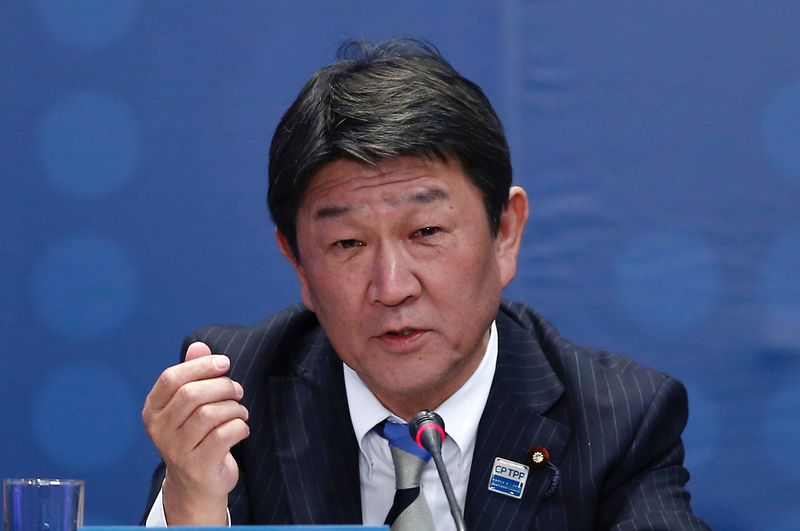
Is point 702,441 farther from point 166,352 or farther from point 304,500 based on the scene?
point 166,352

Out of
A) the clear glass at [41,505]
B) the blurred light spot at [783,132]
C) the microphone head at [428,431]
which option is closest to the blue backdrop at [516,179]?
the blurred light spot at [783,132]

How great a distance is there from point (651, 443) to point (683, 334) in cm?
41

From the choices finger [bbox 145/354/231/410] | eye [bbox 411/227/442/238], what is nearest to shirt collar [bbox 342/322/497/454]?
eye [bbox 411/227/442/238]

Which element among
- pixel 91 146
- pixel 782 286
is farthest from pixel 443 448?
pixel 91 146

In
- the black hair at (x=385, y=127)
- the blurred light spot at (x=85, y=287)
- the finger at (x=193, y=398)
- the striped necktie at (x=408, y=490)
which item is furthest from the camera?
the blurred light spot at (x=85, y=287)

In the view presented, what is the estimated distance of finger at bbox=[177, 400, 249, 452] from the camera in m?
1.62

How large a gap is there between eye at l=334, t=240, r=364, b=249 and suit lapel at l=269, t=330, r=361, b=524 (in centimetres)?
36

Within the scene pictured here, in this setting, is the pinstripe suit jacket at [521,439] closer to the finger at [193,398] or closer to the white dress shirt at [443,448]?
the white dress shirt at [443,448]

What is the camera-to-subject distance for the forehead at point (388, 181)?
1826mm

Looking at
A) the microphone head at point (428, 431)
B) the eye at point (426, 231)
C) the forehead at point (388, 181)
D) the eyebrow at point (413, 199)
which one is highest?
the forehead at point (388, 181)

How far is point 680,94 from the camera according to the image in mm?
2281

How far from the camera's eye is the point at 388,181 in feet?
5.99

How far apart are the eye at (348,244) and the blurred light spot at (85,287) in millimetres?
774

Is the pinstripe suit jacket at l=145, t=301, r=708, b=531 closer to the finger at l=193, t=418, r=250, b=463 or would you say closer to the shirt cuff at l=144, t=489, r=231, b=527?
the shirt cuff at l=144, t=489, r=231, b=527
